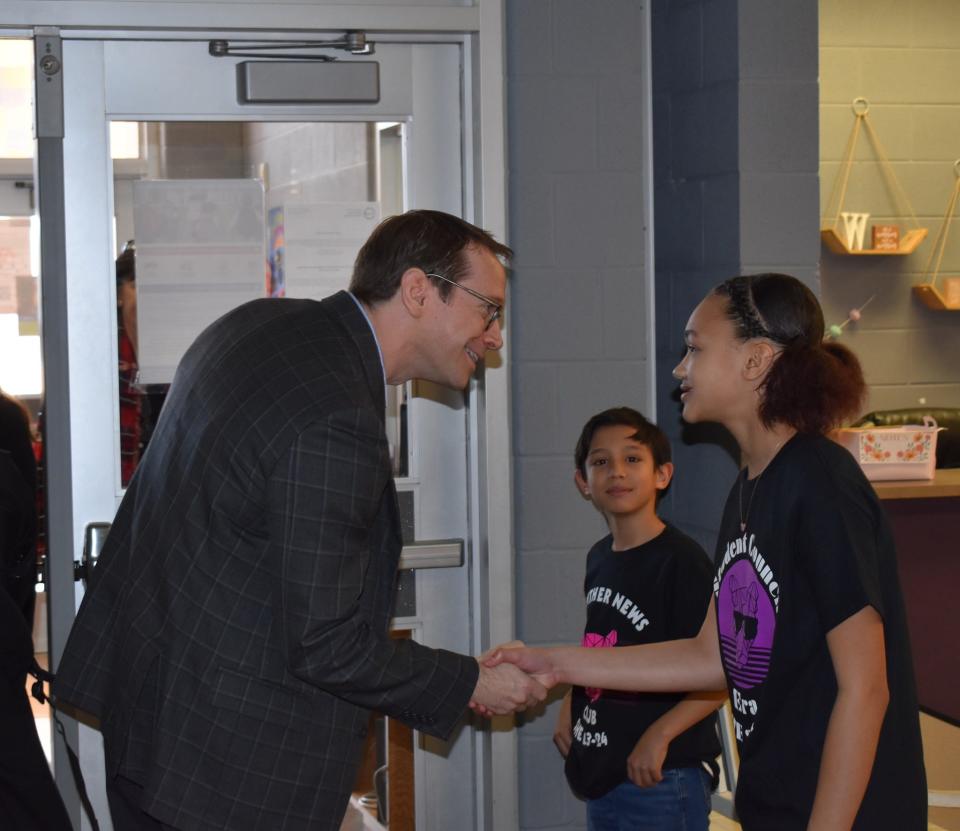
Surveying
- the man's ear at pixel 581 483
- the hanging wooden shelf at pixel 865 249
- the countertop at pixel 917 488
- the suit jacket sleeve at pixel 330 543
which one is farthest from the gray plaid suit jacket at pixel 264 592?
the hanging wooden shelf at pixel 865 249

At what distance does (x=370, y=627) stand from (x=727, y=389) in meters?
0.71

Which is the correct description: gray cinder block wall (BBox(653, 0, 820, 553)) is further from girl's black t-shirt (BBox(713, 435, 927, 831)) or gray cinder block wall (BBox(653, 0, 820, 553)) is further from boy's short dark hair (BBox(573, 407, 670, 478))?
girl's black t-shirt (BBox(713, 435, 927, 831))

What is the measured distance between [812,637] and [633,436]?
1.11 meters

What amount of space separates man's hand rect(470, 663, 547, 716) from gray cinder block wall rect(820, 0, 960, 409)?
4488 millimetres

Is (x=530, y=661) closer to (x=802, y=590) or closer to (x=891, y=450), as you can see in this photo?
(x=802, y=590)

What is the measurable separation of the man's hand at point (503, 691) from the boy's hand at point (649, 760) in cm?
26

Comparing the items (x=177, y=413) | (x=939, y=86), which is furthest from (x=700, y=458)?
(x=939, y=86)

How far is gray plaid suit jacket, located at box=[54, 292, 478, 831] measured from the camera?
1.93m

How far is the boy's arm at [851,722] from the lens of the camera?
1761mm

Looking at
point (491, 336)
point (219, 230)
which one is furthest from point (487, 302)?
point (219, 230)

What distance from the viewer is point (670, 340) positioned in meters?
3.49

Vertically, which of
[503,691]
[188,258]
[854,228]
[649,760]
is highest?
[854,228]

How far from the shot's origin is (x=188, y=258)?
3.06 meters

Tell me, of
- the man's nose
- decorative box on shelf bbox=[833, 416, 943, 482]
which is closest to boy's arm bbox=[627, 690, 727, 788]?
the man's nose
